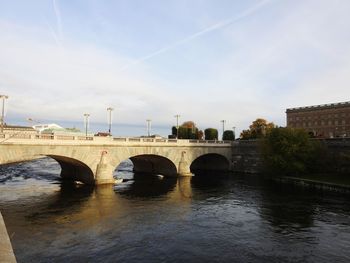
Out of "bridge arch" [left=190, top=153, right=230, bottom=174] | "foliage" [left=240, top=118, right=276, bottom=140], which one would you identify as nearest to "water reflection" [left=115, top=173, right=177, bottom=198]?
"bridge arch" [left=190, top=153, right=230, bottom=174]

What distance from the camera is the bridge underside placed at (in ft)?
170

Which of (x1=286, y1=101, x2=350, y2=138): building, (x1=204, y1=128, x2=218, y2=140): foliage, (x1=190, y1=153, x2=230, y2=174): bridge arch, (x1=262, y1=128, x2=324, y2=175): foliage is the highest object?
(x1=286, y1=101, x2=350, y2=138): building

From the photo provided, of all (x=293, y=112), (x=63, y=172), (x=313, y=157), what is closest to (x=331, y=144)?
(x=313, y=157)

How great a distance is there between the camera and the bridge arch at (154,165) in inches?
2662

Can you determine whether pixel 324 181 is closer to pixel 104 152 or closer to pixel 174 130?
pixel 104 152

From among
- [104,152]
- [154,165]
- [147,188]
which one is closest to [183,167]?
[154,165]

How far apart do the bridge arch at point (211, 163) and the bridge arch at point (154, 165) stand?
11539 mm

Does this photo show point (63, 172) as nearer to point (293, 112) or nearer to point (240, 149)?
point (240, 149)

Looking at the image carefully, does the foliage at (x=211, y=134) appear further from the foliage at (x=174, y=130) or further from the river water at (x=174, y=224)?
the river water at (x=174, y=224)

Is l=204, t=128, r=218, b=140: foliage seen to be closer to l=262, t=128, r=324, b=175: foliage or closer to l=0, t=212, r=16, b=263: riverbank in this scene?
l=262, t=128, r=324, b=175: foliage

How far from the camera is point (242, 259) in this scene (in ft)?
71.3

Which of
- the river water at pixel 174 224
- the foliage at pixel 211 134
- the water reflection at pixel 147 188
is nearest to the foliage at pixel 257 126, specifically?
the foliage at pixel 211 134

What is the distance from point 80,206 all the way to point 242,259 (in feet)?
70.4

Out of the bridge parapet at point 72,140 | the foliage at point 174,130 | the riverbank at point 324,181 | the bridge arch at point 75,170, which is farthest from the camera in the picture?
the foliage at point 174,130
